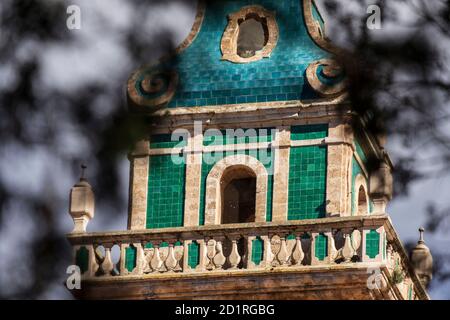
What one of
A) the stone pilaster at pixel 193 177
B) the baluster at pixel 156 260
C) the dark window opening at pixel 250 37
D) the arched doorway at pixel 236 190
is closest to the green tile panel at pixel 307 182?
the arched doorway at pixel 236 190

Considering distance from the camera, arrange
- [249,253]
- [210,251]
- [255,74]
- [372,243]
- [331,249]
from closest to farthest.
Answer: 1. [372,243]
2. [331,249]
3. [249,253]
4. [210,251]
5. [255,74]

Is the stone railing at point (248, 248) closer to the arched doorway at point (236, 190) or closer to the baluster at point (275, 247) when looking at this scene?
the baluster at point (275, 247)

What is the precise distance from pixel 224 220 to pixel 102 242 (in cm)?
225

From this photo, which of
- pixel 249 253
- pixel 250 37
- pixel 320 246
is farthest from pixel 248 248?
pixel 250 37

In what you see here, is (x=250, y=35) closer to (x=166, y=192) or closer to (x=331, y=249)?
(x=166, y=192)

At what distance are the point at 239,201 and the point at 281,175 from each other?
113 cm

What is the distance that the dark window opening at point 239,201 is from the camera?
101ft

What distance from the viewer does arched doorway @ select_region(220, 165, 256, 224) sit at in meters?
30.6

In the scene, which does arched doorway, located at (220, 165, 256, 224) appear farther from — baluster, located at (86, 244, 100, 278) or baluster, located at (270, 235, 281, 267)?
baluster, located at (86, 244, 100, 278)

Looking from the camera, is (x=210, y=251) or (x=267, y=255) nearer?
(x=267, y=255)

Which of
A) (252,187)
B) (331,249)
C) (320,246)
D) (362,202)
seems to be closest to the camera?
(331,249)

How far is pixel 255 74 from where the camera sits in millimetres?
30547
